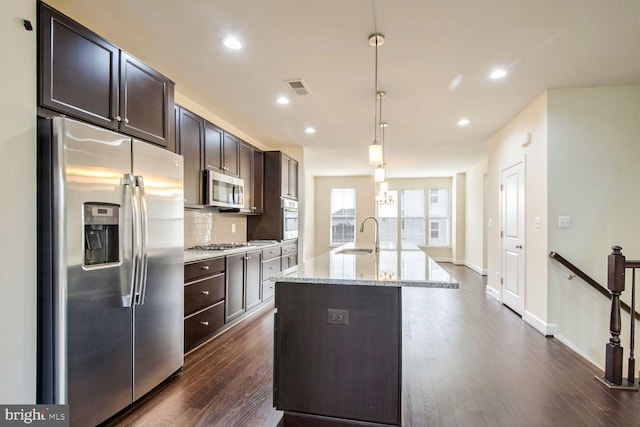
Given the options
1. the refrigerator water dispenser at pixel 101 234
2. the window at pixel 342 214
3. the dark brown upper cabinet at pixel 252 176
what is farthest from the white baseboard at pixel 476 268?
the refrigerator water dispenser at pixel 101 234

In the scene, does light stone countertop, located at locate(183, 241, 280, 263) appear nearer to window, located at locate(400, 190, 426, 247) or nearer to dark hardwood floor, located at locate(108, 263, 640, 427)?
dark hardwood floor, located at locate(108, 263, 640, 427)

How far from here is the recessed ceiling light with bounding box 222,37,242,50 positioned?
2529 mm

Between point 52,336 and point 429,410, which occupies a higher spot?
point 52,336

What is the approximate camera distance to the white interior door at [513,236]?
13.7ft

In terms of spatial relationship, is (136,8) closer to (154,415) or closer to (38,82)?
(38,82)

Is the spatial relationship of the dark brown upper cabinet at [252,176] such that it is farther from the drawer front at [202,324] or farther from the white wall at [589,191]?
the white wall at [589,191]

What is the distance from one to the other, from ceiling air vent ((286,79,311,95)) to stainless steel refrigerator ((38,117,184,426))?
5.06ft

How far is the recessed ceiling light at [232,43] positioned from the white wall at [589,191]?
3.24m

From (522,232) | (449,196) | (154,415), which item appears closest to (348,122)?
(522,232)

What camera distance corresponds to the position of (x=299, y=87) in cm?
343

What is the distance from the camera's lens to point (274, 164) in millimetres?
5199

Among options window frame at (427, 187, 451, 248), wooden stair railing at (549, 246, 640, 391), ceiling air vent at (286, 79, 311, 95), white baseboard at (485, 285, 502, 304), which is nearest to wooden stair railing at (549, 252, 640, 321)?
wooden stair railing at (549, 246, 640, 391)

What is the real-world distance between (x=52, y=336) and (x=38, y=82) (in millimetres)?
1297
